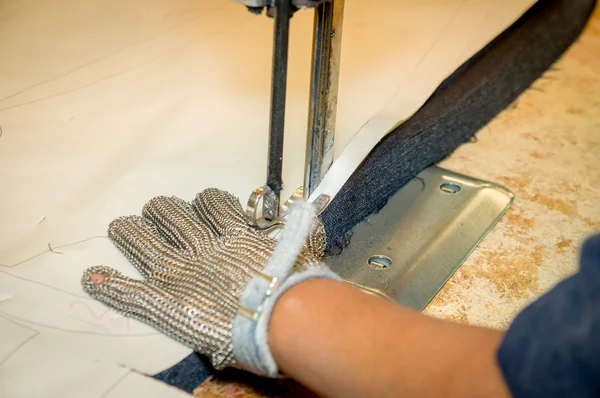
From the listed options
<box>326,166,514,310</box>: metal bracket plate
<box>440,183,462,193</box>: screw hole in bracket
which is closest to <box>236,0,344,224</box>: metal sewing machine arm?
<box>326,166,514,310</box>: metal bracket plate

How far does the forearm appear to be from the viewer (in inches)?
18.0

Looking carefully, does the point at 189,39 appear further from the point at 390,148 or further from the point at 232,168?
the point at 390,148

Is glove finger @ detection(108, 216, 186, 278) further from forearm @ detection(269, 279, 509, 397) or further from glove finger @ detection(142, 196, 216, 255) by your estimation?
forearm @ detection(269, 279, 509, 397)

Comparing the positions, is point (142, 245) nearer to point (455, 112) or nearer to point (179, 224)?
point (179, 224)

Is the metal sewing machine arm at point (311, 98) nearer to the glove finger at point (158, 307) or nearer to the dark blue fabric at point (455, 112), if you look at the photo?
the dark blue fabric at point (455, 112)

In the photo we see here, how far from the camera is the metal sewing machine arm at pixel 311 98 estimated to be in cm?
63

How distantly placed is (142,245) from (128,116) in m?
0.38

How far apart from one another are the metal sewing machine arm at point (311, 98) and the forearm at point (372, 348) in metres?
0.19

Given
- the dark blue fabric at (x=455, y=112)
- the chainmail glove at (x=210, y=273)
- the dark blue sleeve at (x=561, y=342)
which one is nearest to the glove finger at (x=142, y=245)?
the chainmail glove at (x=210, y=273)

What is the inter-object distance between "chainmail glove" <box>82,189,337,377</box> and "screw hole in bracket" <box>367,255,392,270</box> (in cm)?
9

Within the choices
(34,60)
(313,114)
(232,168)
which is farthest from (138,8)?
(313,114)

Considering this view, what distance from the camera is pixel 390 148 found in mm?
872

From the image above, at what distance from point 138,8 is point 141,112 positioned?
0.44 m

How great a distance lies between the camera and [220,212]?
0.71 m
